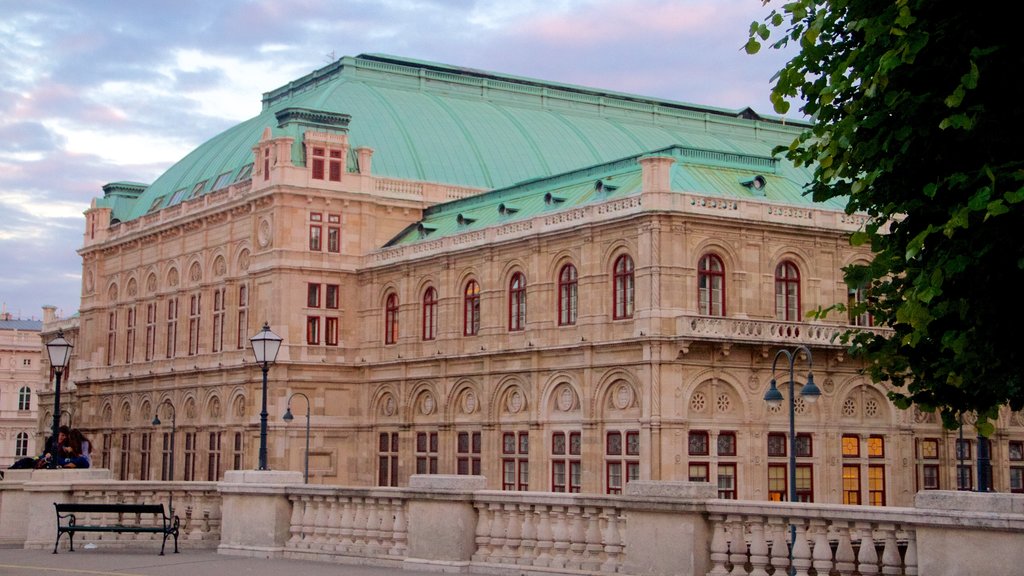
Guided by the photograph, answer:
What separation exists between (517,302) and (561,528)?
36069 mm

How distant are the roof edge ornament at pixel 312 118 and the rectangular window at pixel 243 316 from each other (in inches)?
311

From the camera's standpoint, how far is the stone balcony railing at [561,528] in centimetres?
1495

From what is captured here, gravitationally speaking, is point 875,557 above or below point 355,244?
below

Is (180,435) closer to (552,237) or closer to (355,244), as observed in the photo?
(355,244)

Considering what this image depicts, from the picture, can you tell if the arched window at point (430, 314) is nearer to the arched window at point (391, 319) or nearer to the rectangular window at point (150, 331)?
the arched window at point (391, 319)

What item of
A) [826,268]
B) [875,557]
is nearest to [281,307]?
[826,268]

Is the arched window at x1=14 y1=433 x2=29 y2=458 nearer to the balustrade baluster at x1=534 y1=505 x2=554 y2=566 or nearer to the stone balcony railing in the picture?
the stone balcony railing

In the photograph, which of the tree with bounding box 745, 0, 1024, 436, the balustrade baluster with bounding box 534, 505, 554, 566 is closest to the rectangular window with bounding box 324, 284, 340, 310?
the balustrade baluster with bounding box 534, 505, 554, 566

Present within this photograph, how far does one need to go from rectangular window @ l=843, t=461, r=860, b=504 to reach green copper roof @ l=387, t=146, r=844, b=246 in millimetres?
9671

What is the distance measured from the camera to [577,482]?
51250mm

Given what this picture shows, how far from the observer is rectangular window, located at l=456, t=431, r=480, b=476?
5666 centimetres

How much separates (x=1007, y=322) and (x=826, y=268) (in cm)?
3758

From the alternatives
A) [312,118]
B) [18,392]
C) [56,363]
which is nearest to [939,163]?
[56,363]

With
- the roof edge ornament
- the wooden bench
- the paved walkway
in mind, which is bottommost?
the paved walkway
